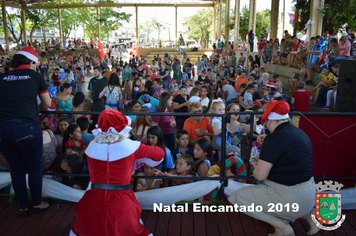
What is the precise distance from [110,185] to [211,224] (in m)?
1.21

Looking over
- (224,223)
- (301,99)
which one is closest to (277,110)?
(224,223)

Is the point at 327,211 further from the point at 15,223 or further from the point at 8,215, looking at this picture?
the point at 8,215

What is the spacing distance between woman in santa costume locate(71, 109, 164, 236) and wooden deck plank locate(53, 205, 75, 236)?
1.72ft

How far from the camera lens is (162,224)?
309 cm

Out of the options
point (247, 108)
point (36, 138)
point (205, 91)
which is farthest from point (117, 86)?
point (36, 138)

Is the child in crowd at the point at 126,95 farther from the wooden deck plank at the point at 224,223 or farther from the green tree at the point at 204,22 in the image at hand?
the green tree at the point at 204,22

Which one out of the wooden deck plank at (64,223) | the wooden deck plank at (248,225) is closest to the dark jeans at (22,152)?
the wooden deck plank at (64,223)

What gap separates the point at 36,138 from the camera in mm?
2943

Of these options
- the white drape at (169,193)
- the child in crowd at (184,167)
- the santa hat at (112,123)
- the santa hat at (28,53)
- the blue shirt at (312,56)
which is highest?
the blue shirt at (312,56)

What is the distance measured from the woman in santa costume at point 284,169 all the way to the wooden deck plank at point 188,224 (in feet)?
2.31

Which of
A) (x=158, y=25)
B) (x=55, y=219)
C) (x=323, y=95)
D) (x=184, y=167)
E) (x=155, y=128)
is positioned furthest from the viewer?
(x=158, y=25)

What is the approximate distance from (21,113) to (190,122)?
2701mm

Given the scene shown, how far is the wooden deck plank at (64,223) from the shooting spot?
2971 millimetres

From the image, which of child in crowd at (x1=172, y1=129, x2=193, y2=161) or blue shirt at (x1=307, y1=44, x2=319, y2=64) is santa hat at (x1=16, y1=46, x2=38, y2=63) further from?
blue shirt at (x1=307, y1=44, x2=319, y2=64)
